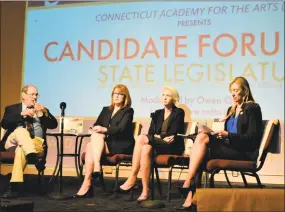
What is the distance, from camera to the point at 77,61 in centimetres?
564

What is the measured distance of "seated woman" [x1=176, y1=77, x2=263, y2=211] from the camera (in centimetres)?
330

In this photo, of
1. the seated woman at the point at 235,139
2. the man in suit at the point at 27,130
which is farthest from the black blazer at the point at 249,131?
the man in suit at the point at 27,130

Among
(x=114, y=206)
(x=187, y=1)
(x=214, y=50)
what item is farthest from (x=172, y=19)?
(x=114, y=206)

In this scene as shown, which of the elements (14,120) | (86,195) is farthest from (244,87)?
(14,120)

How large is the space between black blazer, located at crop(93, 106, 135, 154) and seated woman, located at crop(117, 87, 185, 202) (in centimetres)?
24

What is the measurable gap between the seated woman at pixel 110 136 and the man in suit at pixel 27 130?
434 mm

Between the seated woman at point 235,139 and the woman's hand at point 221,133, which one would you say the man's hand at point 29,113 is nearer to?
the seated woman at point 235,139

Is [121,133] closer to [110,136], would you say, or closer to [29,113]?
[110,136]

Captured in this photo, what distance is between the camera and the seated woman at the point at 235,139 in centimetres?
330

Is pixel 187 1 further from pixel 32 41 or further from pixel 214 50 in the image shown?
pixel 32 41

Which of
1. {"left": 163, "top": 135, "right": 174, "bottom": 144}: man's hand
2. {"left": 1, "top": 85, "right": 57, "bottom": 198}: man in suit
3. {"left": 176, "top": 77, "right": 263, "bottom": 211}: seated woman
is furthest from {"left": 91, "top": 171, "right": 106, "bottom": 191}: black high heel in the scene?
{"left": 176, "top": 77, "right": 263, "bottom": 211}: seated woman

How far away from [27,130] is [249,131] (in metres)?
1.90

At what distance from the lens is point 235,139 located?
3373 millimetres

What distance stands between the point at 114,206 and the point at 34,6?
11.0 feet
